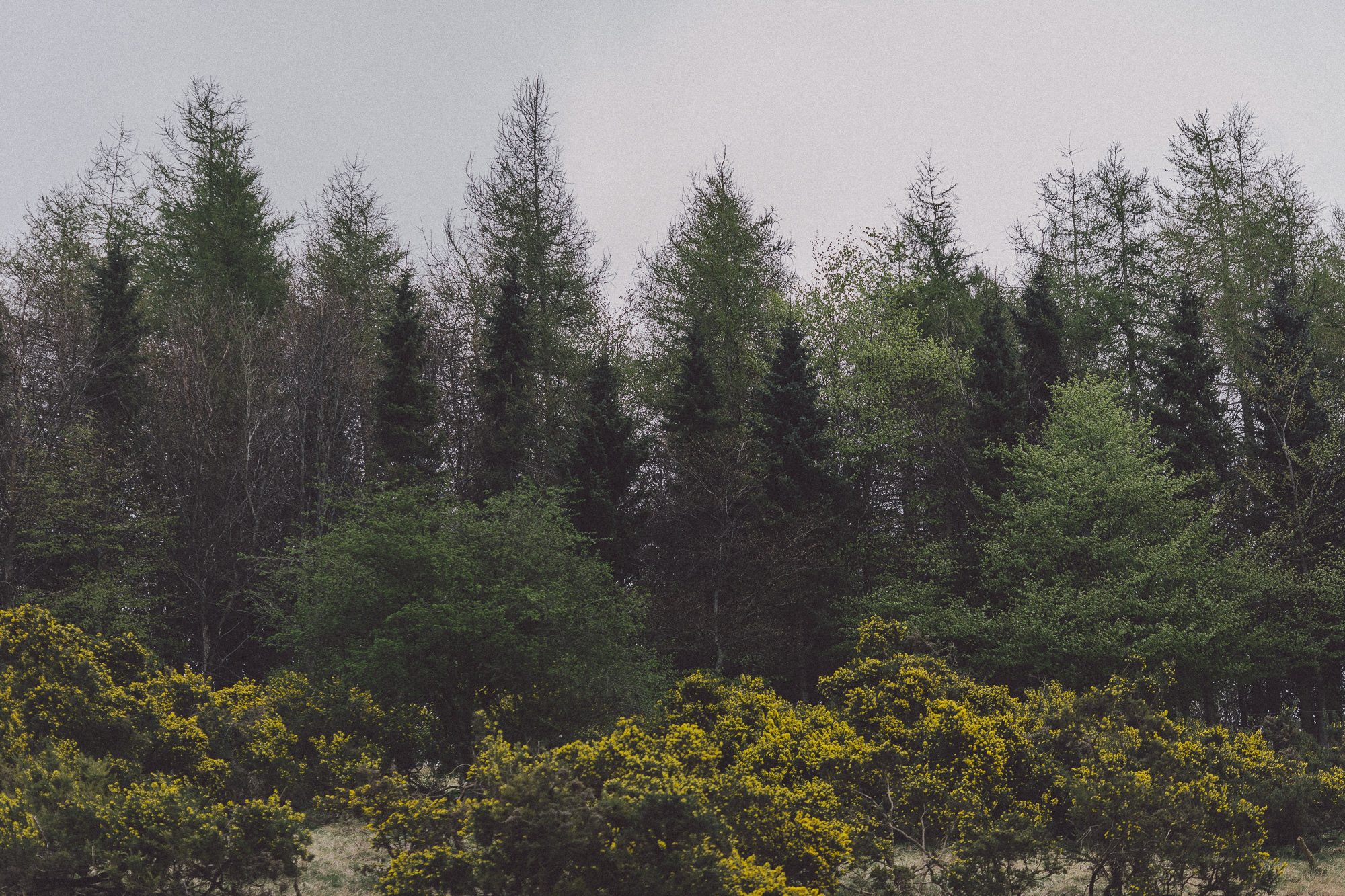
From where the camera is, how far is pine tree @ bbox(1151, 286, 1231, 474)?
27.0 m

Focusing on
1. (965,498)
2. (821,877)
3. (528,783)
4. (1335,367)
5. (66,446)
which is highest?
(1335,367)

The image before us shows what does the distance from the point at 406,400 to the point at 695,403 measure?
852 centimetres

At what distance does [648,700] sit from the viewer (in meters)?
17.6

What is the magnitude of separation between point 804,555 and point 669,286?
1192 cm

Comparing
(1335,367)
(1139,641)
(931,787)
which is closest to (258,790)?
(931,787)

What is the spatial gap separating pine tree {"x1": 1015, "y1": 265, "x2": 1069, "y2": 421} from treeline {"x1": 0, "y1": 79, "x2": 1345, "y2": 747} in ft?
0.35

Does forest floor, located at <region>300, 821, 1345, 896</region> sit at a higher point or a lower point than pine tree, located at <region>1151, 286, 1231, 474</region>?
lower

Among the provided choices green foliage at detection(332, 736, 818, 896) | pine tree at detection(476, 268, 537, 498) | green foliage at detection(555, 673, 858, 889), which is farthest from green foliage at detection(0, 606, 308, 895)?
pine tree at detection(476, 268, 537, 498)

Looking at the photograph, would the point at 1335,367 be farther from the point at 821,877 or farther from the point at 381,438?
A: the point at 381,438

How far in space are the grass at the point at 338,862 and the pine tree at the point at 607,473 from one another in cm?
939

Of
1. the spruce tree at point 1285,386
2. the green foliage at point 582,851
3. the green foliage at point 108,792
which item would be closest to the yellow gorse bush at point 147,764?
the green foliage at point 108,792

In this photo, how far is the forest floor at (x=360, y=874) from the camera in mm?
13109

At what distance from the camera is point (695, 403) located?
2675 cm

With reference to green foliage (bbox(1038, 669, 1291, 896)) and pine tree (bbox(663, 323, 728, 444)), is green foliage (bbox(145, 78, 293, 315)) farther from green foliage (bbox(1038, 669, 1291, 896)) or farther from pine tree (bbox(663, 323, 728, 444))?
green foliage (bbox(1038, 669, 1291, 896))
